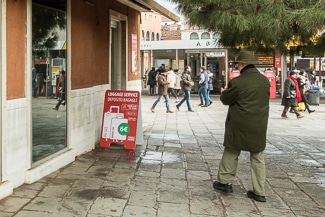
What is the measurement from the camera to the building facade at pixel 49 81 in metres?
4.68

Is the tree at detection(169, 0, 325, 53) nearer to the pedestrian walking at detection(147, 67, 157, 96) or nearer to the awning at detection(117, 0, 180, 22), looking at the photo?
the awning at detection(117, 0, 180, 22)

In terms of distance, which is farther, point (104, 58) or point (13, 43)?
point (104, 58)

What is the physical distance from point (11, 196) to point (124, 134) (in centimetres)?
309

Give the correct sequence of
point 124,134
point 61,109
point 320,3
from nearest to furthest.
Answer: point 320,3, point 61,109, point 124,134

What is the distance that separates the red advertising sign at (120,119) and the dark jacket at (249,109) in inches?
112

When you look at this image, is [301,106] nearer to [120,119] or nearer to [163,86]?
[163,86]

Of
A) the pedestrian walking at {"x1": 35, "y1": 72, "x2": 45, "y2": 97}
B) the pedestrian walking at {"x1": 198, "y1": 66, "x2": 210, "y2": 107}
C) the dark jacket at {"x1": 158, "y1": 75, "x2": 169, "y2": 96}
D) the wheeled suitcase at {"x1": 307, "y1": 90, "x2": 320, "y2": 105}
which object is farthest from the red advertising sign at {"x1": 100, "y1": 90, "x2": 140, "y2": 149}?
the wheeled suitcase at {"x1": 307, "y1": 90, "x2": 320, "y2": 105}

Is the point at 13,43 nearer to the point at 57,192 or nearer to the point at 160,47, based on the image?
the point at 57,192

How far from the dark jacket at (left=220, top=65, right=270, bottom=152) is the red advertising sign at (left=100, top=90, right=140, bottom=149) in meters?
2.85

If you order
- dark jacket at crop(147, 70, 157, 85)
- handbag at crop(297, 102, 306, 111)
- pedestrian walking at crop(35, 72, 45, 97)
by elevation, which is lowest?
handbag at crop(297, 102, 306, 111)

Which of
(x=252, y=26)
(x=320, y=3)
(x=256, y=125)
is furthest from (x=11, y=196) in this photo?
(x=320, y=3)

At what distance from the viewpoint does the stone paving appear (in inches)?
174

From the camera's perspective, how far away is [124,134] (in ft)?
24.5

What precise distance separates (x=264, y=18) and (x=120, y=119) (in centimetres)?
365
